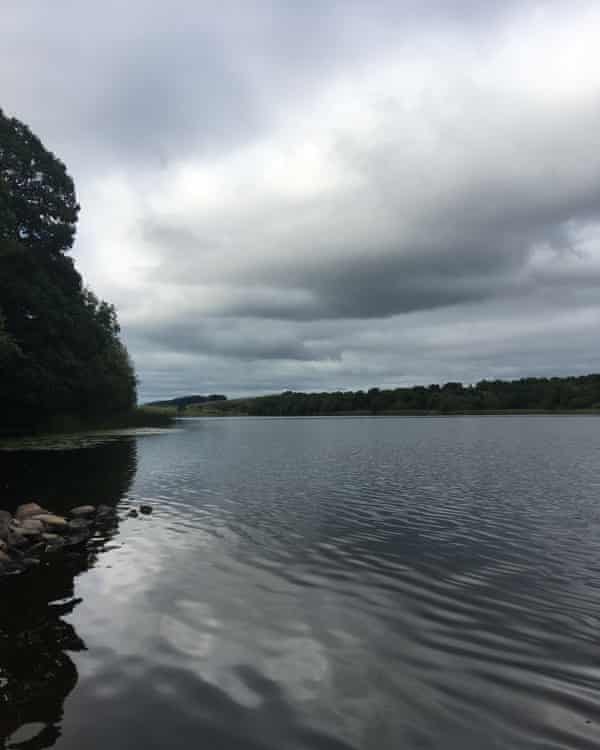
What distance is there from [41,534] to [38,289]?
130ft

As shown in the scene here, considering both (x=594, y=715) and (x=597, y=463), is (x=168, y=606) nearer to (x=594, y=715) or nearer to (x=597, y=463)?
(x=594, y=715)

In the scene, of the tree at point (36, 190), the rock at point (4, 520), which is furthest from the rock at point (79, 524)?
the tree at point (36, 190)

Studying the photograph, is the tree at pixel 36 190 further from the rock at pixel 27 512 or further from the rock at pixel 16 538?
the rock at pixel 16 538

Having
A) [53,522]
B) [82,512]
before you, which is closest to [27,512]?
[53,522]

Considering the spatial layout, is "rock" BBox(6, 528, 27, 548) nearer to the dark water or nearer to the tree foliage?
the dark water

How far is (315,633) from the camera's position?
973cm

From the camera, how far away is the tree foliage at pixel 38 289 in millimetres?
48438

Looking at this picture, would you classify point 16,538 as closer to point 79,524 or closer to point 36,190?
point 79,524

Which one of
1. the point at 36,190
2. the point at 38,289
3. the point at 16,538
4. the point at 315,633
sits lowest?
the point at 315,633

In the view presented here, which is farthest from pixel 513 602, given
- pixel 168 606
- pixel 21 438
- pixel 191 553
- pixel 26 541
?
pixel 21 438

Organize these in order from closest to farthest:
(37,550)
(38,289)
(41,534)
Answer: (37,550)
(41,534)
(38,289)

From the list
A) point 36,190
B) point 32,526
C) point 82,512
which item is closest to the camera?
point 32,526

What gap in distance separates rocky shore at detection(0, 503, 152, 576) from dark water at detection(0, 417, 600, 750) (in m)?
0.92

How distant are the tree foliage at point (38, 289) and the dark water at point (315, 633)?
36.5 m
